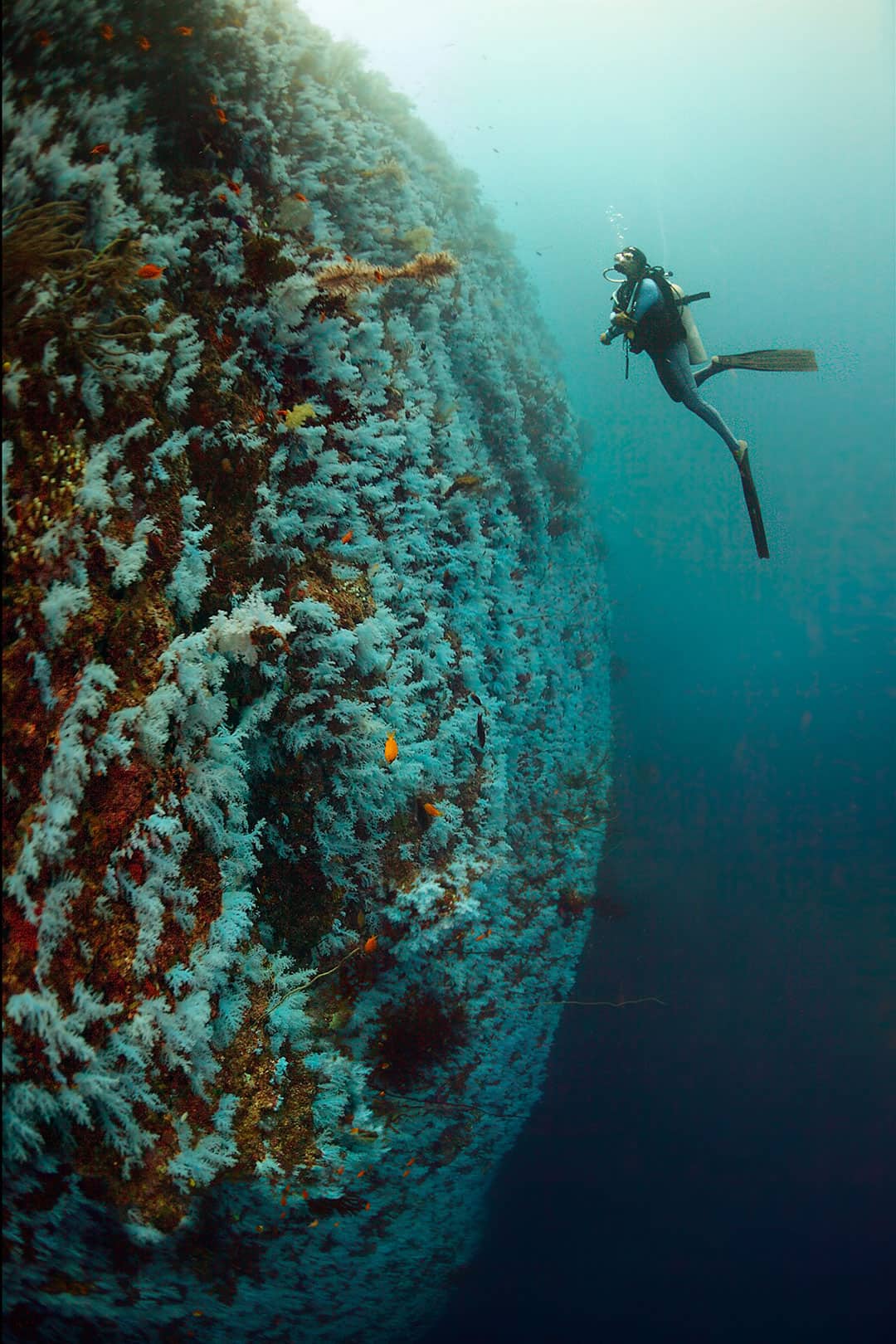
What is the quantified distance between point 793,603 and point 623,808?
3079 millimetres

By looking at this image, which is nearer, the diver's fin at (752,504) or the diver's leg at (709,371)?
the diver's leg at (709,371)

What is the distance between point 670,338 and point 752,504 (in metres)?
1.79

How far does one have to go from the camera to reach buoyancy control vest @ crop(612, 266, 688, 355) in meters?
4.34

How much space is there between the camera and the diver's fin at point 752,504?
5.14m

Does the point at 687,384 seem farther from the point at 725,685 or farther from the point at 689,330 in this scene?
the point at 725,685

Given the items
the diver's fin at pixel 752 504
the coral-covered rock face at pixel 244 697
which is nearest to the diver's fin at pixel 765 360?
the diver's fin at pixel 752 504

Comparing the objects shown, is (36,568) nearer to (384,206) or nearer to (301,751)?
(301,751)

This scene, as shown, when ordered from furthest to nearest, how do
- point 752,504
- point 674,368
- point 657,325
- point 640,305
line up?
point 752,504 < point 674,368 < point 657,325 < point 640,305

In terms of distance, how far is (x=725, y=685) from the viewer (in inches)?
259

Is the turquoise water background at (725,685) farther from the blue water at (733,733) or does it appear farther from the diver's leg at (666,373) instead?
the diver's leg at (666,373)

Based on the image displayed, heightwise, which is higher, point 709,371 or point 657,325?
point 657,325

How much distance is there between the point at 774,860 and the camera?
19.6 ft

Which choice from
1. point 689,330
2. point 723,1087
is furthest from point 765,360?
point 723,1087

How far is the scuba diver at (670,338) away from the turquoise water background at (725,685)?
1.16m
